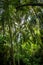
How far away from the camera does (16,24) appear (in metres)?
9.48

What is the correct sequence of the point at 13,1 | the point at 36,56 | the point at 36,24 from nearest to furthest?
the point at 13,1
the point at 36,24
the point at 36,56

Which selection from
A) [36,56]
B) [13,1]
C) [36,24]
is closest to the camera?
[13,1]

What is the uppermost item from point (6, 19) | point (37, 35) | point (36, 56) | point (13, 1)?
point (13, 1)

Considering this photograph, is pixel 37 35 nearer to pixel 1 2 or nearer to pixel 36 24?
pixel 36 24

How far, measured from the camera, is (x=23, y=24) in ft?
31.4

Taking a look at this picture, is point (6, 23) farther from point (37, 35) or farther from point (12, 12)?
point (37, 35)

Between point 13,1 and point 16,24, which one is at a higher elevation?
point 13,1

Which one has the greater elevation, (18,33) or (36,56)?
(18,33)

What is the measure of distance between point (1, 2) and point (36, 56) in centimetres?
984

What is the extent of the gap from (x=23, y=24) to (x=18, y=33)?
18.2 inches

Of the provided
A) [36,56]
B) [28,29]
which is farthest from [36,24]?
[36,56]

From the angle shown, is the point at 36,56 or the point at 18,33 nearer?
the point at 18,33

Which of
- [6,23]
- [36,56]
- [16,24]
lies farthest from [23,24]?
[36,56]

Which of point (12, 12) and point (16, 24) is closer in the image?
point (12, 12)
